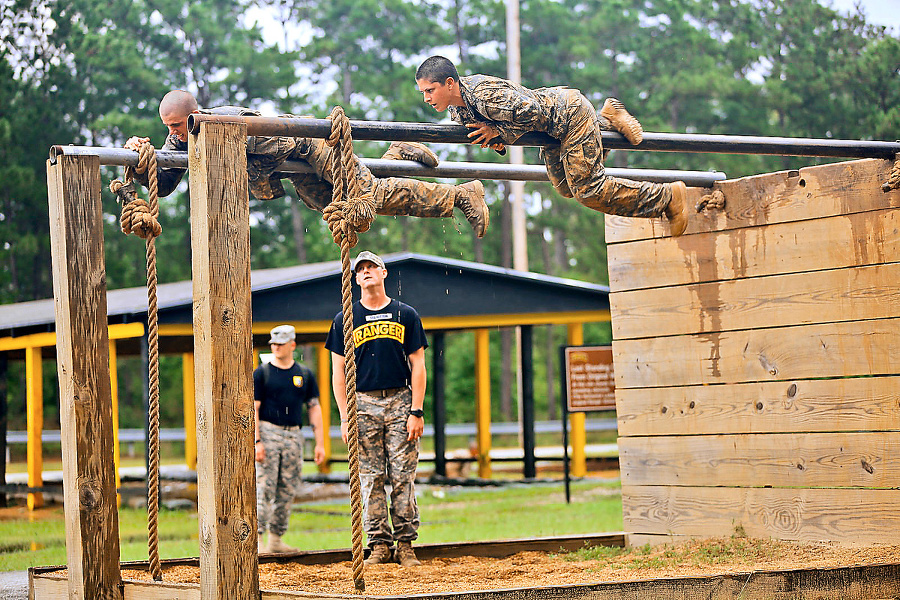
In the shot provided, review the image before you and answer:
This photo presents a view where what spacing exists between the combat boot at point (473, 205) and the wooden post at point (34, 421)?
32.8 ft

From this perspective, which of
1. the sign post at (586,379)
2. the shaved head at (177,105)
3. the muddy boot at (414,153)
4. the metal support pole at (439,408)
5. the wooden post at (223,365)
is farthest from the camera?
the metal support pole at (439,408)

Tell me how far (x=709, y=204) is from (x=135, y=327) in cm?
866

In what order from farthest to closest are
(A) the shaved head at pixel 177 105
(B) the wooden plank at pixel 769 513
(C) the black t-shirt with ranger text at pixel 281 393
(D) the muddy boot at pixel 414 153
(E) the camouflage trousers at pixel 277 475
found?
(C) the black t-shirt with ranger text at pixel 281 393
(E) the camouflage trousers at pixel 277 475
(D) the muddy boot at pixel 414 153
(B) the wooden plank at pixel 769 513
(A) the shaved head at pixel 177 105

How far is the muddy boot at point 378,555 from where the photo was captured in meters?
7.32

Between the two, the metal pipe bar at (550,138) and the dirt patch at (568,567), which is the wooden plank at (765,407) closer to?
the dirt patch at (568,567)

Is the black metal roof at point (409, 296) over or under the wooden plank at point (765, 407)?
over

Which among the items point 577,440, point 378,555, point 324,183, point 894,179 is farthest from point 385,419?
point 577,440

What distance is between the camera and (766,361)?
716cm

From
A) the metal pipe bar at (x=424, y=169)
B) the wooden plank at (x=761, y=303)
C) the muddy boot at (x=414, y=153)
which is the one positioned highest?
the muddy boot at (x=414, y=153)

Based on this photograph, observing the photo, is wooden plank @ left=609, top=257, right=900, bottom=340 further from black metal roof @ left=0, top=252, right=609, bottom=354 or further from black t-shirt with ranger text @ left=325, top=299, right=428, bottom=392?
black metal roof @ left=0, top=252, right=609, bottom=354

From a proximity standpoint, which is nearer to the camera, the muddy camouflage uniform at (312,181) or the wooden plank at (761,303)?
the muddy camouflage uniform at (312,181)

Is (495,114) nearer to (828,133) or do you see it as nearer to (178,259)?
(828,133)

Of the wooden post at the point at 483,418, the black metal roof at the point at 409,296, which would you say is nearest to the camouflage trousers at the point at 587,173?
the black metal roof at the point at 409,296

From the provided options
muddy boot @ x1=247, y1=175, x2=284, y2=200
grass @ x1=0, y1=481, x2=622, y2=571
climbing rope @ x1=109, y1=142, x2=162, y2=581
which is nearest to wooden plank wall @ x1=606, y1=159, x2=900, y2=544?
muddy boot @ x1=247, y1=175, x2=284, y2=200
